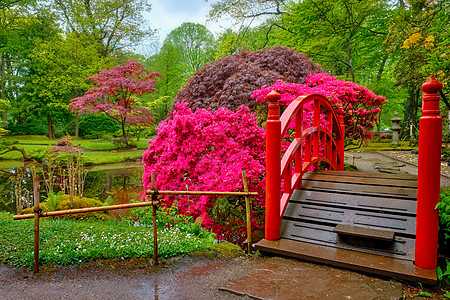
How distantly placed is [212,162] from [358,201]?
2032 mm

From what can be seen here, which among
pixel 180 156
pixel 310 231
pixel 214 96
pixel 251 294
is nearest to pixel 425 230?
pixel 310 231

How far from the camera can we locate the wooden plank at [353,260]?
215 cm

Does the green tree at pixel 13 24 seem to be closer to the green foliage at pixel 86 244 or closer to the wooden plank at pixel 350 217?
the green foliage at pixel 86 244

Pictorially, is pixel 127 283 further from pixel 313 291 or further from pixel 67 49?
pixel 67 49

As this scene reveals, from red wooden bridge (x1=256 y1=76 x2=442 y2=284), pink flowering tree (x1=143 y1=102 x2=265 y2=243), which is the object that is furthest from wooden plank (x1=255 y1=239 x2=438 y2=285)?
pink flowering tree (x1=143 y1=102 x2=265 y2=243)

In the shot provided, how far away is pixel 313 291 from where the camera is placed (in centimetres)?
207

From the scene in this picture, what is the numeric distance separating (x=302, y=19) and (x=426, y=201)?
37.5 ft

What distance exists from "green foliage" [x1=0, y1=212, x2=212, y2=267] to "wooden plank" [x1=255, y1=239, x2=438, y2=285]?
32.8 inches

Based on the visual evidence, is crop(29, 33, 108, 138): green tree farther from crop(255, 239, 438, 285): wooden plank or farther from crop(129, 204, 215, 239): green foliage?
crop(255, 239, 438, 285): wooden plank

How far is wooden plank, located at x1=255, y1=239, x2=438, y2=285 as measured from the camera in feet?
7.06

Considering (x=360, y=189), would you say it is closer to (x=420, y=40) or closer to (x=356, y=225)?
(x=356, y=225)

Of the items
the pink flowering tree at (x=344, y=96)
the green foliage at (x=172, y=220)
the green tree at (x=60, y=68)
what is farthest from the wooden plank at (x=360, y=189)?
the green tree at (x=60, y=68)

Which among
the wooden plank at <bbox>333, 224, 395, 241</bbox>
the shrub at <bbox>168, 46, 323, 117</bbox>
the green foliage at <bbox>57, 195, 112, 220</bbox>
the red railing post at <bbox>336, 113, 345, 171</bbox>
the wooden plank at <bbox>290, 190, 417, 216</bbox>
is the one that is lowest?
the green foliage at <bbox>57, 195, 112, 220</bbox>

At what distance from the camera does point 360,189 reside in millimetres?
3389
